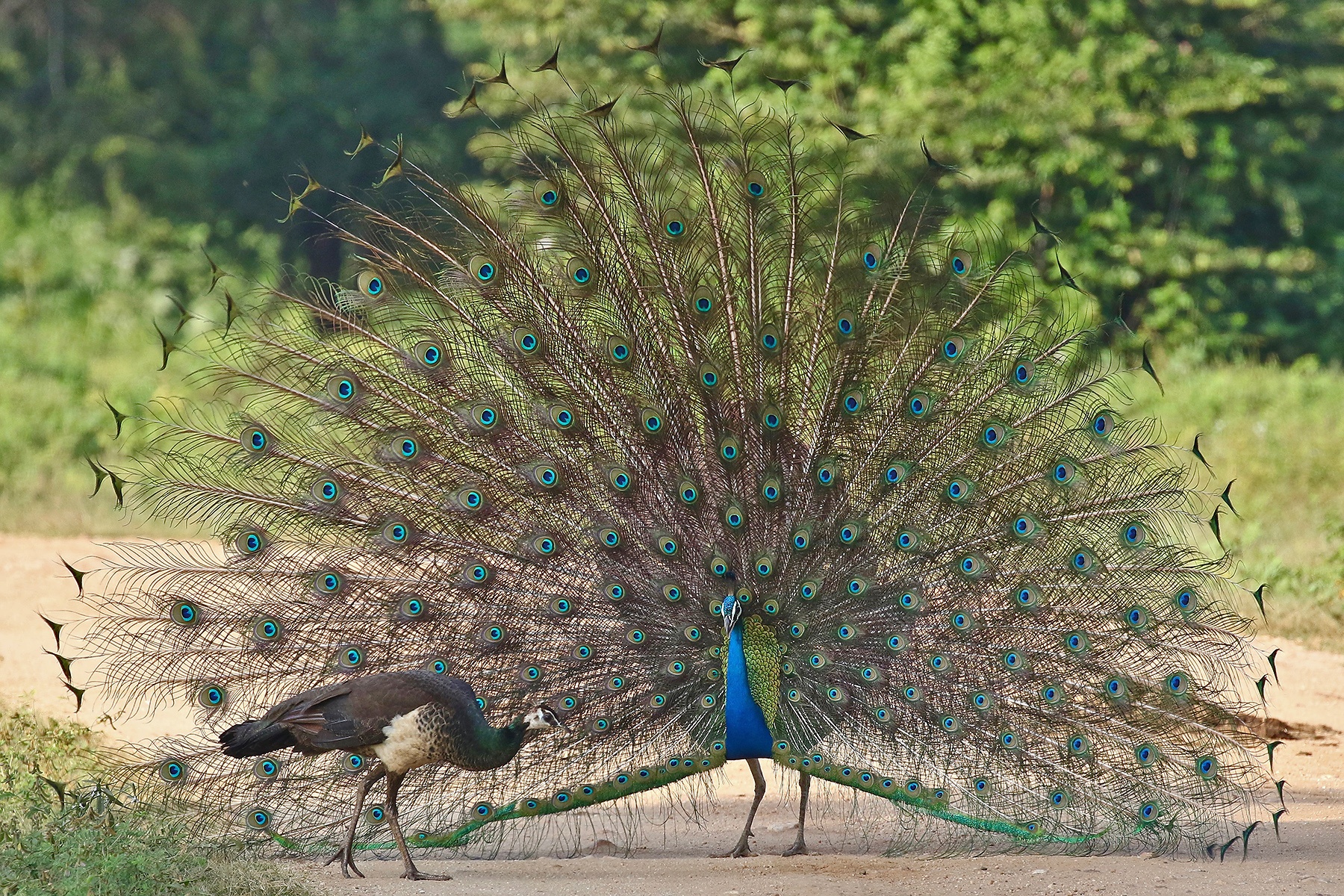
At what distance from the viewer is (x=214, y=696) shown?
5.81 meters

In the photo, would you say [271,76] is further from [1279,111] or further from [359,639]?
[359,639]

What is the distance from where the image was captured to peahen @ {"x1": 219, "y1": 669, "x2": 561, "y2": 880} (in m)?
5.39

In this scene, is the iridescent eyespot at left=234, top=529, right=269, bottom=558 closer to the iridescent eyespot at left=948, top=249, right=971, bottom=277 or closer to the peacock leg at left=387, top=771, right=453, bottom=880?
the peacock leg at left=387, top=771, right=453, bottom=880

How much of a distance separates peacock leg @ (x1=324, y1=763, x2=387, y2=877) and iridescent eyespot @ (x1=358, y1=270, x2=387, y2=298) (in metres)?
1.82

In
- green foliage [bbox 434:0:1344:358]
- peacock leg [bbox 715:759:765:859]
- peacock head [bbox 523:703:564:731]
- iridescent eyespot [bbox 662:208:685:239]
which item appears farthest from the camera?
green foliage [bbox 434:0:1344:358]

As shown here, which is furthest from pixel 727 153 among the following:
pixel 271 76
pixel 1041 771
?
pixel 271 76

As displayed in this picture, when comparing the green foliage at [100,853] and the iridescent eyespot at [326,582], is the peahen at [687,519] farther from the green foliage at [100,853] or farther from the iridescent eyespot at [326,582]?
the green foliage at [100,853]

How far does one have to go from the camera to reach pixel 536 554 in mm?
5918

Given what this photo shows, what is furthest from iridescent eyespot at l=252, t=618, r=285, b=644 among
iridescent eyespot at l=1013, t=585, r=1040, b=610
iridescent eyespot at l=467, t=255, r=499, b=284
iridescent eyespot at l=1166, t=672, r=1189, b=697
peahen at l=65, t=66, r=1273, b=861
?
iridescent eyespot at l=1166, t=672, r=1189, b=697

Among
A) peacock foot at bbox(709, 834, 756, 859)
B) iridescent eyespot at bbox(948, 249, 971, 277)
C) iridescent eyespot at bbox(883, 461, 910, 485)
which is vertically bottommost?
peacock foot at bbox(709, 834, 756, 859)

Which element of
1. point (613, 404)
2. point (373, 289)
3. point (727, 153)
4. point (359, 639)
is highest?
point (727, 153)

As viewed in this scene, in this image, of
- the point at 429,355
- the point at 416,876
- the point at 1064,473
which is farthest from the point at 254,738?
the point at 1064,473

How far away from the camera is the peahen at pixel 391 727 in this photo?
5391 millimetres

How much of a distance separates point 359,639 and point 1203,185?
15.3 meters
